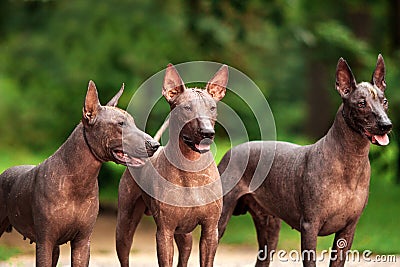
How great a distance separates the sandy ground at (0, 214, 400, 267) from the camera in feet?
37.6

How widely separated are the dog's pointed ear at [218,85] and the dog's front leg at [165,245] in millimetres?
1326

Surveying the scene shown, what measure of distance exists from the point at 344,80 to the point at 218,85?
1.34 m

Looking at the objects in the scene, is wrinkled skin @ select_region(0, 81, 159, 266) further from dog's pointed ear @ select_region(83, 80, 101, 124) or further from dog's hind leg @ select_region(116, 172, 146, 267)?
dog's hind leg @ select_region(116, 172, 146, 267)

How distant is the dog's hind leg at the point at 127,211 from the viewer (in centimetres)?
841

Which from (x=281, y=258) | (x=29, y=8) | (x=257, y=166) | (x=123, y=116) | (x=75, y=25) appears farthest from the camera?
(x=75, y=25)

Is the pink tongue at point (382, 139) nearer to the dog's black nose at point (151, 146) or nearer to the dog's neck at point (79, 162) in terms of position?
the dog's black nose at point (151, 146)

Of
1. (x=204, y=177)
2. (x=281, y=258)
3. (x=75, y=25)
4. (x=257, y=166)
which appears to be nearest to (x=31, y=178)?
(x=204, y=177)

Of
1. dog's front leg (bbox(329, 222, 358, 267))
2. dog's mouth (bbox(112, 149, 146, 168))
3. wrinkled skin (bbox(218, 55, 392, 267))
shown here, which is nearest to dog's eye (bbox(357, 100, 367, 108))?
wrinkled skin (bbox(218, 55, 392, 267))

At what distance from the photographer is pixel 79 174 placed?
7.37 metres

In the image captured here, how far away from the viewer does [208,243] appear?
7797 millimetres

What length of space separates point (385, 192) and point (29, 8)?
10008 mm

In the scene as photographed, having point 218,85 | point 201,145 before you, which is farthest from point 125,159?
point 218,85

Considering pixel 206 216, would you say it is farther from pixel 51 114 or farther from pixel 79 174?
pixel 51 114

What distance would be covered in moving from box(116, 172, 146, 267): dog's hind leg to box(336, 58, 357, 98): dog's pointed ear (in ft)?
7.40
